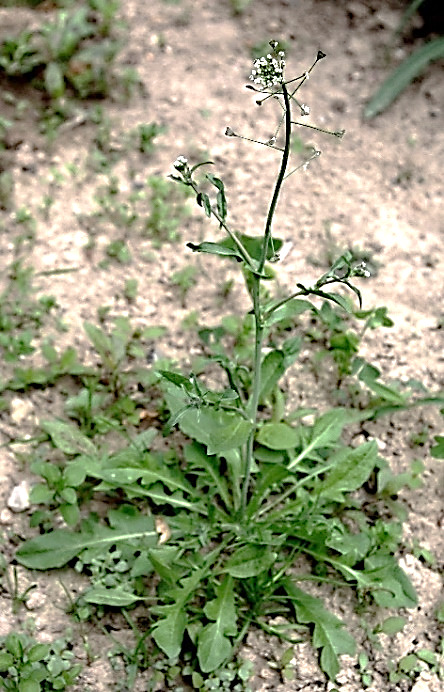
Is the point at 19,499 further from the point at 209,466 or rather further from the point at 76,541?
the point at 209,466

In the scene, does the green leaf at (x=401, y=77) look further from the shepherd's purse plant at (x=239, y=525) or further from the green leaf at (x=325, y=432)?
the green leaf at (x=325, y=432)

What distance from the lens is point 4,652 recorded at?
8.12 feet

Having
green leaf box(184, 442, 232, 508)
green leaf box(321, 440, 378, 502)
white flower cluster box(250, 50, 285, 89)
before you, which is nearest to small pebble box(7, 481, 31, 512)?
green leaf box(184, 442, 232, 508)

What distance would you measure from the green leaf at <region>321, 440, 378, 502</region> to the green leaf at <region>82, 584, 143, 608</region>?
2.12 ft

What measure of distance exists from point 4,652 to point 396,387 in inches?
60.2

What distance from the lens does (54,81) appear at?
13.5ft

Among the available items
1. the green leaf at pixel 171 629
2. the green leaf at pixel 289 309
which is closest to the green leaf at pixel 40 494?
the green leaf at pixel 171 629

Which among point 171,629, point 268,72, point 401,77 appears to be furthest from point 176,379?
point 401,77

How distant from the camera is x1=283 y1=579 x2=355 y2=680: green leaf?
2.54 meters

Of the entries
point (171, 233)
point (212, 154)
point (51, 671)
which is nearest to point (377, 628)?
point (51, 671)

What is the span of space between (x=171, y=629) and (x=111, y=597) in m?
0.22

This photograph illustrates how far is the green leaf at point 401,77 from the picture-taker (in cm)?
418

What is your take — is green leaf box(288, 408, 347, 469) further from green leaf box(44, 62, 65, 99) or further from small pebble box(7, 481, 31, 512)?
green leaf box(44, 62, 65, 99)

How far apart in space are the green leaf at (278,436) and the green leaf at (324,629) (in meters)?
0.42
